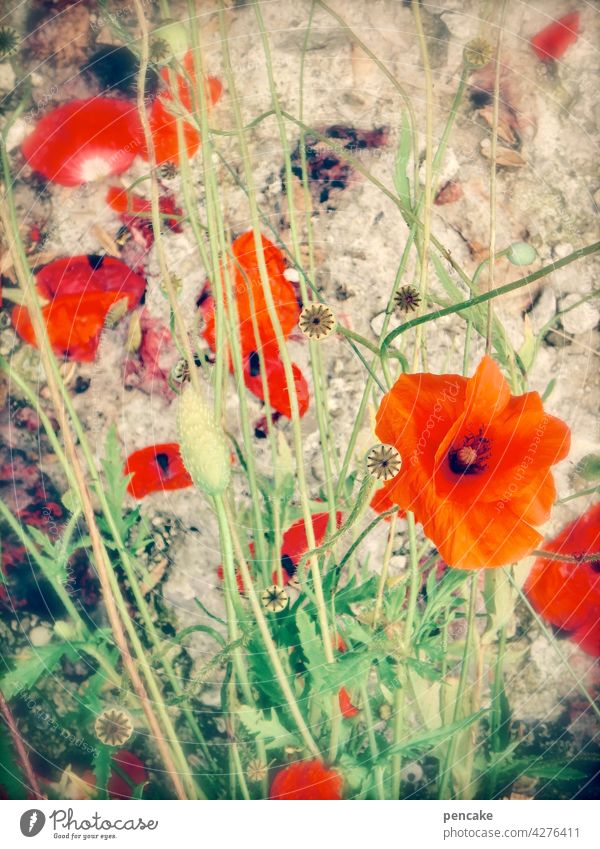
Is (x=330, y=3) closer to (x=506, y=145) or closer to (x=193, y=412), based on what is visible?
(x=506, y=145)

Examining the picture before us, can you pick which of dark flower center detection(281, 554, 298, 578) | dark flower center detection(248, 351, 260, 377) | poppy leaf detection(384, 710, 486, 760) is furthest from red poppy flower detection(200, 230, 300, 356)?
poppy leaf detection(384, 710, 486, 760)

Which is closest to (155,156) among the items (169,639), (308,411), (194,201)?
(194,201)

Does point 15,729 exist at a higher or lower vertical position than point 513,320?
lower

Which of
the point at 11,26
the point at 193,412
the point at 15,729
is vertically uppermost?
the point at 11,26

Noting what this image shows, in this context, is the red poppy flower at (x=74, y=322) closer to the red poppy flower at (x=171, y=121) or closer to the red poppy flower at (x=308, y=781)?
the red poppy flower at (x=171, y=121)

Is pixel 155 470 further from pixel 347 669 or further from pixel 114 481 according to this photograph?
pixel 347 669

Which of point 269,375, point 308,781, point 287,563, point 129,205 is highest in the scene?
point 129,205

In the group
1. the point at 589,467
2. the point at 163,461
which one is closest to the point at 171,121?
the point at 163,461
